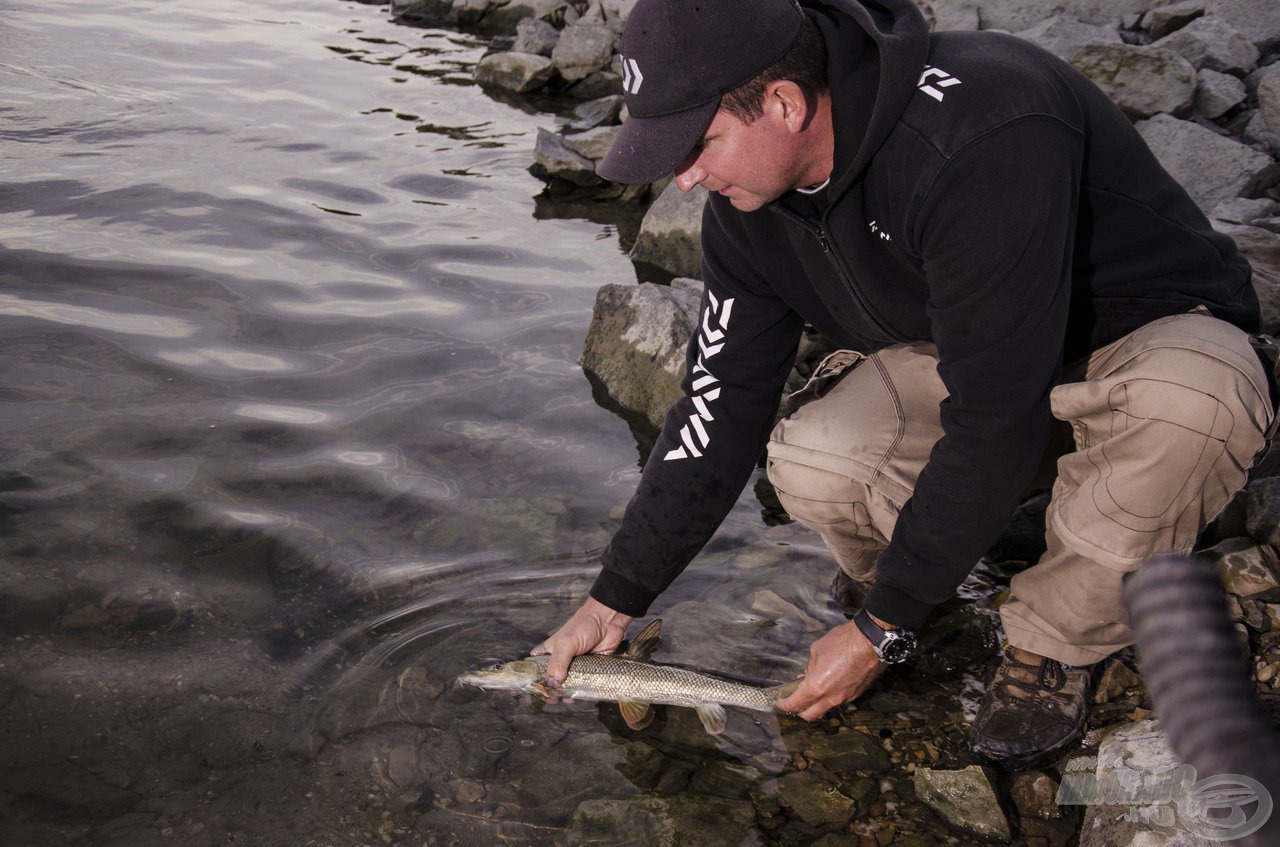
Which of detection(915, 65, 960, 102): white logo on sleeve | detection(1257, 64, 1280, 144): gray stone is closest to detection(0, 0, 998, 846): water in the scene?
detection(915, 65, 960, 102): white logo on sleeve

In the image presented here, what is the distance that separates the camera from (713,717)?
12.1 ft

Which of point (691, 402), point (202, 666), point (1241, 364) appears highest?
point (1241, 364)

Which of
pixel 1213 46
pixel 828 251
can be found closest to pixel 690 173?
pixel 828 251

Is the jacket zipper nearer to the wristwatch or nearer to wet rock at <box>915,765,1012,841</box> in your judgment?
the wristwatch

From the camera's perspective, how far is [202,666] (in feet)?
12.4

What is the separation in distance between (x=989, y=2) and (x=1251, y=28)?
258 centimetres

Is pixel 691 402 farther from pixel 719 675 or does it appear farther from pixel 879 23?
pixel 879 23

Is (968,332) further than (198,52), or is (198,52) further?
(198,52)

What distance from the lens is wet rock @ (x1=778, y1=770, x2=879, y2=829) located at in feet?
10.8

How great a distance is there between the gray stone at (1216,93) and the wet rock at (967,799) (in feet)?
23.1

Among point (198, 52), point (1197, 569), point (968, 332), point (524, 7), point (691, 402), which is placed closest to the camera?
point (1197, 569)

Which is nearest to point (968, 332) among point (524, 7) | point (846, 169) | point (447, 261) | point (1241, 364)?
point (846, 169)

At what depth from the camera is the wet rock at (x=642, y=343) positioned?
591cm

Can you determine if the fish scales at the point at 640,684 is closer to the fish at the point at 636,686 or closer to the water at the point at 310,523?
the fish at the point at 636,686
